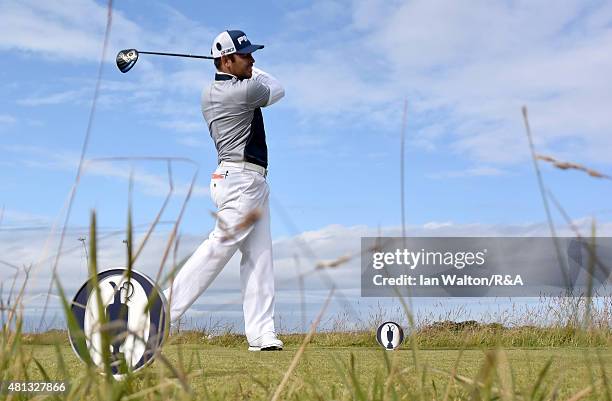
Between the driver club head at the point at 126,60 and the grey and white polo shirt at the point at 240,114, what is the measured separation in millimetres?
1013

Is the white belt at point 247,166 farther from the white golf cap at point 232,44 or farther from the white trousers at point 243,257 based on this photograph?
the white golf cap at point 232,44

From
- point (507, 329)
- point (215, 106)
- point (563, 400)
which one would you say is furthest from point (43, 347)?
point (507, 329)

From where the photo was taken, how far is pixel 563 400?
2.85 meters

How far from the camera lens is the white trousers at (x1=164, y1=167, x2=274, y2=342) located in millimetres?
5172

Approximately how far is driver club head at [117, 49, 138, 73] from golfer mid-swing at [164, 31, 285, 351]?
2.91ft

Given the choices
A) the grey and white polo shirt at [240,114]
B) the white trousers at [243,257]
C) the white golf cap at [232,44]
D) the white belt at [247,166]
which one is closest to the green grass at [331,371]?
the white trousers at [243,257]

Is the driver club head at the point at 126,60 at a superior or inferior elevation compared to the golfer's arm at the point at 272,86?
superior

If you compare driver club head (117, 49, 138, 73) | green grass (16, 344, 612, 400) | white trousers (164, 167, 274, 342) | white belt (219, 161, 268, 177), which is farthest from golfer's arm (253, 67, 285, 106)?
green grass (16, 344, 612, 400)

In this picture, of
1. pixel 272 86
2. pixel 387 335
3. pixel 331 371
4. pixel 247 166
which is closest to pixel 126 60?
pixel 272 86

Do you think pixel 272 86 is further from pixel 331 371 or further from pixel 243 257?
pixel 331 371

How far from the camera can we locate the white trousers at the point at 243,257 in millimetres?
5172

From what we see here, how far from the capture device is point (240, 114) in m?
5.57

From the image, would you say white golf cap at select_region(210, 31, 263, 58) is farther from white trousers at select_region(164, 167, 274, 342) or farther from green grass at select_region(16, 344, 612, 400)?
green grass at select_region(16, 344, 612, 400)

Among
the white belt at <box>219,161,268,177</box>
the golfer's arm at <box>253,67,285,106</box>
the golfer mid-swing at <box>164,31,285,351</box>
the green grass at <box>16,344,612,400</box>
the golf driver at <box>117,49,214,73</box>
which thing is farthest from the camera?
the golf driver at <box>117,49,214,73</box>
